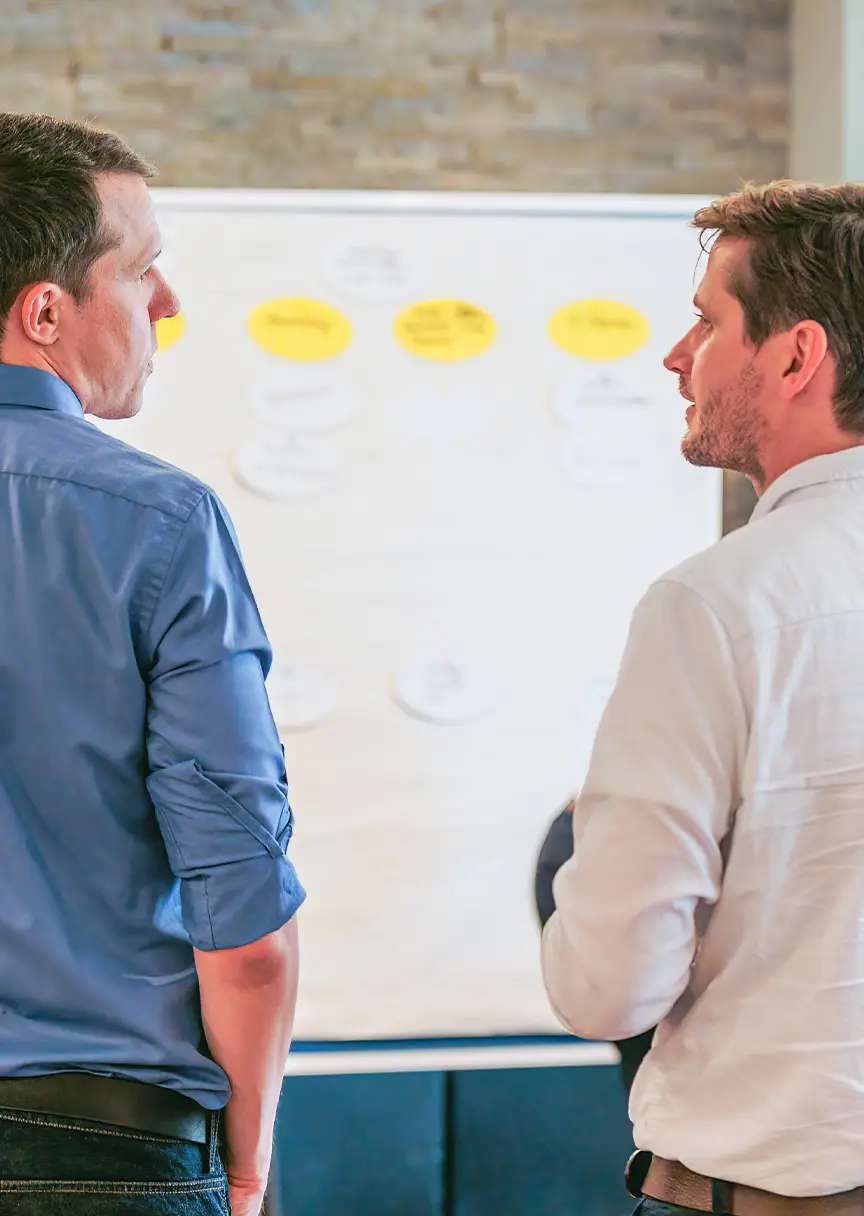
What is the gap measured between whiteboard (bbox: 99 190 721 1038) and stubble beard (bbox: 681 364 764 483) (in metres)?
0.92

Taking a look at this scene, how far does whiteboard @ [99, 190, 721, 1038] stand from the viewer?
6.92ft

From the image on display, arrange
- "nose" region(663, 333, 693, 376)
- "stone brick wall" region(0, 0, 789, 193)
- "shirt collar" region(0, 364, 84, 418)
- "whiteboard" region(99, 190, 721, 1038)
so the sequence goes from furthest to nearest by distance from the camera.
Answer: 1. "stone brick wall" region(0, 0, 789, 193)
2. "whiteboard" region(99, 190, 721, 1038)
3. "nose" region(663, 333, 693, 376)
4. "shirt collar" region(0, 364, 84, 418)

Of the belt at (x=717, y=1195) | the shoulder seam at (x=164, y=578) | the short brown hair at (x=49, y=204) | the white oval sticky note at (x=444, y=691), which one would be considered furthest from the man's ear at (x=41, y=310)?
the white oval sticky note at (x=444, y=691)

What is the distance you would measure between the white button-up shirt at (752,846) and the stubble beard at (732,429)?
189 millimetres

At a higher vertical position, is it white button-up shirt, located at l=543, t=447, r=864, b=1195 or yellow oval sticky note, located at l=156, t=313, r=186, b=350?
yellow oval sticky note, located at l=156, t=313, r=186, b=350

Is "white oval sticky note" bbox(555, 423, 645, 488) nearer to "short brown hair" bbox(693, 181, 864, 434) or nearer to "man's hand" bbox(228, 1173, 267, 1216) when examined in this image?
"short brown hair" bbox(693, 181, 864, 434)

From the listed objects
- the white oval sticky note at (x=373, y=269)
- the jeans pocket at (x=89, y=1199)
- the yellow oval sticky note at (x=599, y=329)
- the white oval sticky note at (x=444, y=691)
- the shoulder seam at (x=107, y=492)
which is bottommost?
the jeans pocket at (x=89, y=1199)

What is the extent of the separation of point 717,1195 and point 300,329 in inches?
61.3

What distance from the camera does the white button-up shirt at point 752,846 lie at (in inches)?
39.4

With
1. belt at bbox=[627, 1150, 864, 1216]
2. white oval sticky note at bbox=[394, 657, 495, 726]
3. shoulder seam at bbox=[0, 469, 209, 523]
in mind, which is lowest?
belt at bbox=[627, 1150, 864, 1216]

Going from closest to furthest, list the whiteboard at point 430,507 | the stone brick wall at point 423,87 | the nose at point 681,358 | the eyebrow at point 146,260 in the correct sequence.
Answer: the eyebrow at point 146,260 → the nose at point 681,358 → the whiteboard at point 430,507 → the stone brick wall at point 423,87

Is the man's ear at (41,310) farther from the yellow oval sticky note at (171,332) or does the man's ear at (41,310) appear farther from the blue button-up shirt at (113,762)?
the yellow oval sticky note at (171,332)

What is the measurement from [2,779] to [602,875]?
1.61 feet

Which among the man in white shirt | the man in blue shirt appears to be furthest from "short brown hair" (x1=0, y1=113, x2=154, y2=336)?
the man in white shirt
